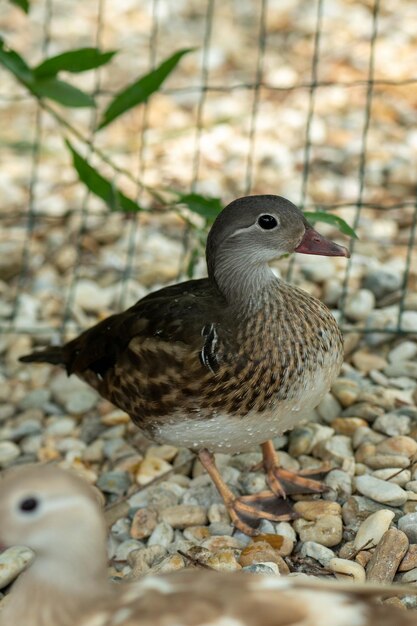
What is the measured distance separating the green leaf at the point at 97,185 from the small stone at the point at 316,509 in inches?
51.2

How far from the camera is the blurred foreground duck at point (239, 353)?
331 centimetres

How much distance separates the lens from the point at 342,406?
4.04 meters

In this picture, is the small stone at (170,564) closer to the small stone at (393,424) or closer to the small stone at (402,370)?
the small stone at (393,424)

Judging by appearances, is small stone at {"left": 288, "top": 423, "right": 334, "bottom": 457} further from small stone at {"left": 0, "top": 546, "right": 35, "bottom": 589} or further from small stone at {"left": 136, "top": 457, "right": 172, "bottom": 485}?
small stone at {"left": 0, "top": 546, "right": 35, "bottom": 589}

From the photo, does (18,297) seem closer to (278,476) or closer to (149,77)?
(149,77)

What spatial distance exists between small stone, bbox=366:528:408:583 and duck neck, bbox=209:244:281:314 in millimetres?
865

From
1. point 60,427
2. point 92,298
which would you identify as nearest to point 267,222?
point 60,427

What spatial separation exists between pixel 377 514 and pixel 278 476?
0.49 m

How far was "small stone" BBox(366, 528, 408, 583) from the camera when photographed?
3023mm

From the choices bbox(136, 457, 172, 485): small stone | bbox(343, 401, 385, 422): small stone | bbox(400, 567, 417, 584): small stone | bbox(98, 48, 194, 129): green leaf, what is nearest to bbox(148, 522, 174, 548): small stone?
bbox(136, 457, 172, 485): small stone

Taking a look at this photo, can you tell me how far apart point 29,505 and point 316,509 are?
Result: 147 centimetres

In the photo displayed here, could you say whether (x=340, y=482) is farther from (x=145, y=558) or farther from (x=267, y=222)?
(x=267, y=222)

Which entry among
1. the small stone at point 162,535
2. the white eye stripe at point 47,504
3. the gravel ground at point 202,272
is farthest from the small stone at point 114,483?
the white eye stripe at point 47,504

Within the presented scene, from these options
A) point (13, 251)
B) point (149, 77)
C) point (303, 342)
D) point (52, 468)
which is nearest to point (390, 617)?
point (52, 468)
